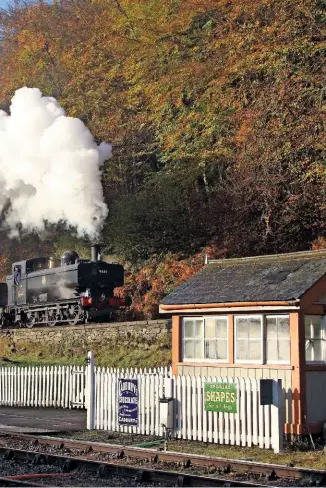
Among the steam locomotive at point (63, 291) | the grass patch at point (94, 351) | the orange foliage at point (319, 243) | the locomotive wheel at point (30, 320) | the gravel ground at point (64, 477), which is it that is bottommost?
the gravel ground at point (64, 477)

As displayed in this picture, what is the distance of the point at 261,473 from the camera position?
9.96 metres

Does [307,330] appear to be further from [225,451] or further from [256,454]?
[225,451]

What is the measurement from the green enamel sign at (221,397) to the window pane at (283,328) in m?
1.32

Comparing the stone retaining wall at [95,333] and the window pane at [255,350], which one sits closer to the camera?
the window pane at [255,350]

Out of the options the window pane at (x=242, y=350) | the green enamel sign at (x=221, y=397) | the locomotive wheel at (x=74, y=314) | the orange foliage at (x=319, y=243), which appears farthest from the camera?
the locomotive wheel at (x=74, y=314)

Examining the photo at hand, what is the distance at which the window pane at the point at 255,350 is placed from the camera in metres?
13.2

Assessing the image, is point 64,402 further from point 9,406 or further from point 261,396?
point 261,396

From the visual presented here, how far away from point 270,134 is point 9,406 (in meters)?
14.7

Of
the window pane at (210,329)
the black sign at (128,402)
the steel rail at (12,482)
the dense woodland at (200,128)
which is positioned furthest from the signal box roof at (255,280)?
the dense woodland at (200,128)

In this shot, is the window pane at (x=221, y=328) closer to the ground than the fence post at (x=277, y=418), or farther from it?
farther from it

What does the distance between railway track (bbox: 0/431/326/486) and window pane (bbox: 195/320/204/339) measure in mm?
3027

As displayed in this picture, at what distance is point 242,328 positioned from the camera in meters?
13.5

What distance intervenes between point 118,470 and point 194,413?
10.3 ft

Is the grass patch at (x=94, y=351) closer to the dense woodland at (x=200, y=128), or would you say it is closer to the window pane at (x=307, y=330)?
the dense woodland at (x=200, y=128)
